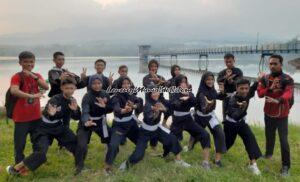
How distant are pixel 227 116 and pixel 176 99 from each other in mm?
1170

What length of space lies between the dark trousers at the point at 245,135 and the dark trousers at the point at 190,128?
524 mm

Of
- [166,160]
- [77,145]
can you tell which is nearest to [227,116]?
[166,160]

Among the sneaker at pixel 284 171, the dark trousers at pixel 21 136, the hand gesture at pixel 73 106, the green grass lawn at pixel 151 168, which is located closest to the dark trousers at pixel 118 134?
the green grass lawn at pixel 151 168

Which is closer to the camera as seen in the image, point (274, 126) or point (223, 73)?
point (274, 126)

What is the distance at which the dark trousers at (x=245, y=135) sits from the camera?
20.7 ft

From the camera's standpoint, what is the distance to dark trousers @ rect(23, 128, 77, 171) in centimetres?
537

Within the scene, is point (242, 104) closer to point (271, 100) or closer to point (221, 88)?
point (271, 100)

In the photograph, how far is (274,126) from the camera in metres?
6.52

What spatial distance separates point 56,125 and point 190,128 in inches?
111

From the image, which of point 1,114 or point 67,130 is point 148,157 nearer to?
point 67,130

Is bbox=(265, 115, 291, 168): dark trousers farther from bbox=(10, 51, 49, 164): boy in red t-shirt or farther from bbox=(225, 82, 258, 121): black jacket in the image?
bbox=(10, 51, 49, 164): boy in red t-shirt

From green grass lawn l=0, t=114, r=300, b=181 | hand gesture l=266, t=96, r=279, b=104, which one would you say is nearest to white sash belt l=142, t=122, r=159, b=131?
green grass lawn l=0, t=114, r=300, b=181

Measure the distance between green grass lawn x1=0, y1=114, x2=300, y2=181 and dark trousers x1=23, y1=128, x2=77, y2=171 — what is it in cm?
36

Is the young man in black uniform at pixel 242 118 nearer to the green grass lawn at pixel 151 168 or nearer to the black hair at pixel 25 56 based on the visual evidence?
the green grass lawn at pixel 151 168
